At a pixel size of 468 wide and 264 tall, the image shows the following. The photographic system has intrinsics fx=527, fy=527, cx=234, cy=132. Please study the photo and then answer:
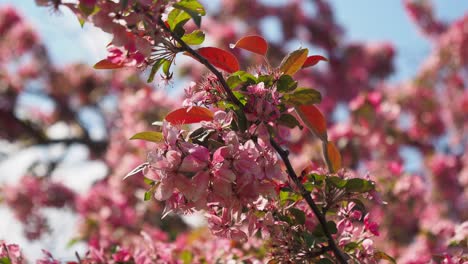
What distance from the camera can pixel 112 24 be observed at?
3.15 ft

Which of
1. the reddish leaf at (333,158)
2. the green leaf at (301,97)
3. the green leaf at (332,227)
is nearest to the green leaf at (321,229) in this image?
the green leaf at (332,227)

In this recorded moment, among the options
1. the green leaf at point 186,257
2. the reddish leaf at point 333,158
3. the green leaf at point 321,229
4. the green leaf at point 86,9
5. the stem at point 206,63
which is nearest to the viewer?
the green leaf at point 86,9

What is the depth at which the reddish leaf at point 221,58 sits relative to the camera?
1.19 m

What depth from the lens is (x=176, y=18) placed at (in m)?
1.08

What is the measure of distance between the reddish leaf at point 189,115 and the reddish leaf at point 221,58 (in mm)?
147

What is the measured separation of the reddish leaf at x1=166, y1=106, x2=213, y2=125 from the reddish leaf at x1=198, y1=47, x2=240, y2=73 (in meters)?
0.15

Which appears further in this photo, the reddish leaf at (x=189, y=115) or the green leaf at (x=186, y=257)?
the green leaf at (x=186, y=257)

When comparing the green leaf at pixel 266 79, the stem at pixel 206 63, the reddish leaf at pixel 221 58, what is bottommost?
the stem at pixel 206 63

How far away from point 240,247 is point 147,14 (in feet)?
3.54

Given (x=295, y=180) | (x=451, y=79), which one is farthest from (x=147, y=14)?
(x=451, y=79)

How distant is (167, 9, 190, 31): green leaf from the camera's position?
1.07 meters

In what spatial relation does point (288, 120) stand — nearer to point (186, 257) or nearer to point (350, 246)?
point (350, 246)

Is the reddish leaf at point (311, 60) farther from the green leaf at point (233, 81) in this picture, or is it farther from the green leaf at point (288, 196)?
the green leaf at point (288, 196)

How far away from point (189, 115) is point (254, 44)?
0.23 m
